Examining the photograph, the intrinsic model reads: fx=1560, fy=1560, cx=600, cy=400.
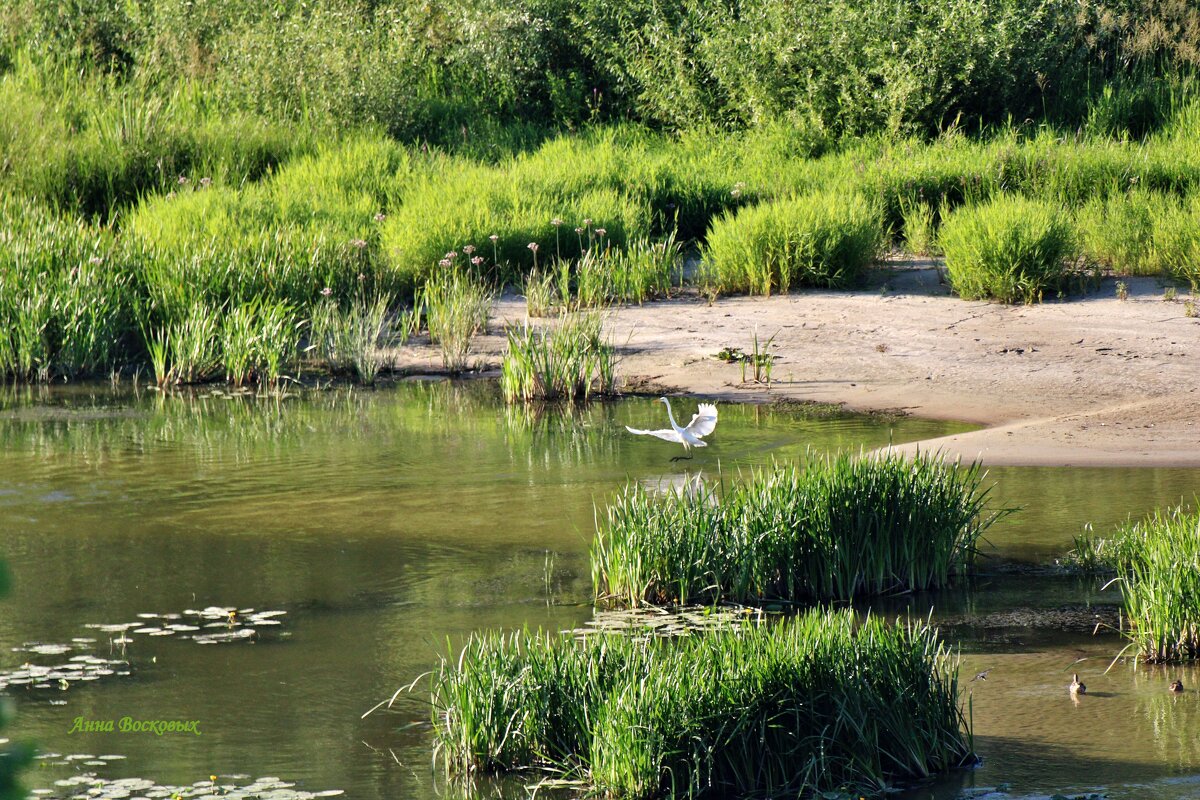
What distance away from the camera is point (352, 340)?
13.0 metres

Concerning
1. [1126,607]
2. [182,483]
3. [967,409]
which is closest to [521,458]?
[182,483]

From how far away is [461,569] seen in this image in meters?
7.21

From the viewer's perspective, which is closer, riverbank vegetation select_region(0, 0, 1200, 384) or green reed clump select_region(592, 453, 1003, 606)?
green reed clump select_region(592, 453, 1003, 606)

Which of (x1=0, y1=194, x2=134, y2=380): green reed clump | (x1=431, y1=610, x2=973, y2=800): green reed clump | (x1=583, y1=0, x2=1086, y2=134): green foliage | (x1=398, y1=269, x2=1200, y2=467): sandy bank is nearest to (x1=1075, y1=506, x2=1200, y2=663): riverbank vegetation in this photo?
(x1=431, y1=610, x2=973, y2=800): green reed clump

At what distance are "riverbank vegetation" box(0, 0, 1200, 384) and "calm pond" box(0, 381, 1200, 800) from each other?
2640mm

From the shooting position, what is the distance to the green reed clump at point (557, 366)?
11.8m

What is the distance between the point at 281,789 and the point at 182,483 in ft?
15.6

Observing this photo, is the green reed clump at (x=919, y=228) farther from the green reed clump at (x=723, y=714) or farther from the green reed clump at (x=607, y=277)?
the green reed clump at (x=723, y=714)

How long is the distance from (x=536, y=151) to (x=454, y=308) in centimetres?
677

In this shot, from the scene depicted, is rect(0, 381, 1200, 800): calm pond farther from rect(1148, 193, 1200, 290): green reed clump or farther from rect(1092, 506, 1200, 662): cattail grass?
rect(1148, 193, 1200, 290): green reed clump

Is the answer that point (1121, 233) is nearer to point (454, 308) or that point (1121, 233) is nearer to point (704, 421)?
point (454, 308)

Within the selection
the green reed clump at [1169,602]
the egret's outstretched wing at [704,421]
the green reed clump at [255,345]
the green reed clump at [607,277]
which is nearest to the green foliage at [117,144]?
the green reed clump at [255,345]

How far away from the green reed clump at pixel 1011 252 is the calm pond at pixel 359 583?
3.66 meters

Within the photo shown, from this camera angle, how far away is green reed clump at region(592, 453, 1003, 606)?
6.62 meters
